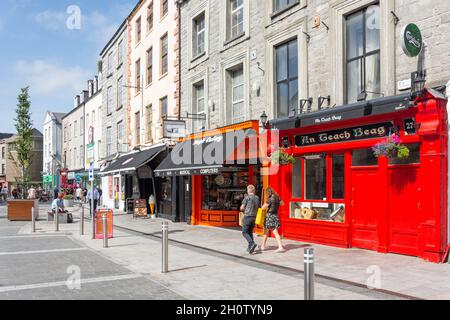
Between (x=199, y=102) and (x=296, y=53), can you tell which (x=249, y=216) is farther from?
(x=199, y=102)

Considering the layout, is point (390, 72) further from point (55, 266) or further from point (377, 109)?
point (55, 266)

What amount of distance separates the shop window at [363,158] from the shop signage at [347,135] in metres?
0.35

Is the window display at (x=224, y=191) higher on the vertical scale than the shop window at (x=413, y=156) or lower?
lower

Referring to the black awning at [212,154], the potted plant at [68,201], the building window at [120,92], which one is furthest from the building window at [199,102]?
the potted plant at [68,201]

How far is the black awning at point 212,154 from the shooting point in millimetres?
14367

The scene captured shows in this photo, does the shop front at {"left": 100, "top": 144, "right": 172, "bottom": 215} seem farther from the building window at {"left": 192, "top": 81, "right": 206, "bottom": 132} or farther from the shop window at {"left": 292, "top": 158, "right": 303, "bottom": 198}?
the shop window at {"left": 292, "top": 158, "right": 303, "bottom": 198}

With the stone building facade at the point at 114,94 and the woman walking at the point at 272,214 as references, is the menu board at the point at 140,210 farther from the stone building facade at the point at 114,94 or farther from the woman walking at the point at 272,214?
the woman walking at the point at 272,214

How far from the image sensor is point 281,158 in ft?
41.5

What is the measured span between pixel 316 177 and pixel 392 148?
308 cm

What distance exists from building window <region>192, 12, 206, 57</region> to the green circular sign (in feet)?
36.0

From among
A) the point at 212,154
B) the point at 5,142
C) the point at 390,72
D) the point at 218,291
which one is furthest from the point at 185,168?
the point at 5,142

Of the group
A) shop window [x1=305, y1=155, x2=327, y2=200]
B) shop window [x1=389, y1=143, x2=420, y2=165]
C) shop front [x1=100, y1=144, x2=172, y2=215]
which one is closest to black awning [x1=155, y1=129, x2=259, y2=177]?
shop window [x1=305, y1=155, x2=327, y2=200]

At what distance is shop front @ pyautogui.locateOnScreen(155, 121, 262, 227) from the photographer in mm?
14531

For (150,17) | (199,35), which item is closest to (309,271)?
(199,35)
